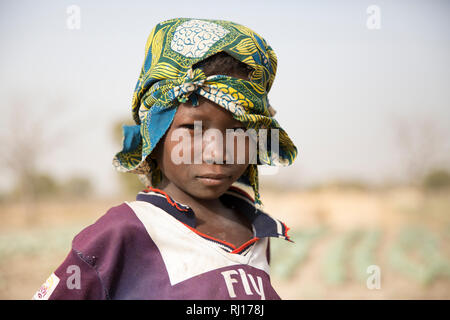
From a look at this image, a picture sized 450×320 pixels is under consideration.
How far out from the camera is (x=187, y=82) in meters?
1.35

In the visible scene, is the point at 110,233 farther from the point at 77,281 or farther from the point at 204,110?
the point at 204,110

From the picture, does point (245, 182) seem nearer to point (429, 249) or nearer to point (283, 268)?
point (283, 268)

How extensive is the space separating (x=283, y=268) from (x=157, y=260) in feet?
18.0

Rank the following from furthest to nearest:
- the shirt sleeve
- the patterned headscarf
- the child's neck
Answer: the child's neck, the patterned headscarf, the shirt sleeve

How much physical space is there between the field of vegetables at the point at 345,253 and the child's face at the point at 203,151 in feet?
3.42

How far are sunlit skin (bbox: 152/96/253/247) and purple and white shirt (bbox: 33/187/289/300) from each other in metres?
0.07

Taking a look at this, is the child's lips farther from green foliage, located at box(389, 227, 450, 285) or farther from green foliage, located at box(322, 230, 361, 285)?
green foliage, located at box(389, 227, 450, 285)

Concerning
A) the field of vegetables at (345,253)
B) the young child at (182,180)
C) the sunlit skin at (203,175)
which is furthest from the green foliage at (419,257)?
the young child at (182,180)

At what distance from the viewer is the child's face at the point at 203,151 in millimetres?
1388

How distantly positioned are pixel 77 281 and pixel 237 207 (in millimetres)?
797

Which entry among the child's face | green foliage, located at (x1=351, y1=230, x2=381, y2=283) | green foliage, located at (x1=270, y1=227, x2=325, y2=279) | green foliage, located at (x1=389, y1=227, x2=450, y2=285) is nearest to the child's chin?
the child's face

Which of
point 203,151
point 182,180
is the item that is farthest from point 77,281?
point 203,151

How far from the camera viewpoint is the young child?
51.6 inches
